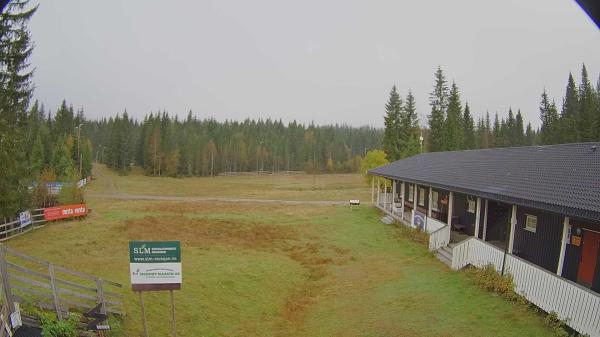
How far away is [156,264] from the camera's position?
10.7 meters

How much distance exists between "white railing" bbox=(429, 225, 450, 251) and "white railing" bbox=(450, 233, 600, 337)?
408 cm

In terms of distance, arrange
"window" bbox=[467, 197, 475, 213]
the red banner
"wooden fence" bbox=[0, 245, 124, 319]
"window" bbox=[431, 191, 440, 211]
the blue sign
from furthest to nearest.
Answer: the red banner → "window" bbox=[431, 191, 440, 211] → the blue sign → "window" bbox=[467, 197, 475, 213] → "wooden fence" bbox=[0, 245, 124, 319]

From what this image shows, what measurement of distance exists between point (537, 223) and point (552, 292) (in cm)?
479

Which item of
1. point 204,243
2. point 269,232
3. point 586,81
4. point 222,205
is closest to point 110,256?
point 204,243

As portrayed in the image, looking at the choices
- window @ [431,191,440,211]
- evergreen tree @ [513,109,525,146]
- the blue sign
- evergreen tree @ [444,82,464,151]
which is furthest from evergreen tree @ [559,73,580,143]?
the blue sign

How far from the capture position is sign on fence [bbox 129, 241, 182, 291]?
1062cm

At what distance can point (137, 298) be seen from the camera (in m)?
13.7

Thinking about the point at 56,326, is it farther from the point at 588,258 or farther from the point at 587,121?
the point at 587,121

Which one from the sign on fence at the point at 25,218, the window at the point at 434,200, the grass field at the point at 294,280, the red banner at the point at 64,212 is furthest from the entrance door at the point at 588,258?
the red banner at the point at 64,212

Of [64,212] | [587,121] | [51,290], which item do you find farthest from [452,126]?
[51,290]

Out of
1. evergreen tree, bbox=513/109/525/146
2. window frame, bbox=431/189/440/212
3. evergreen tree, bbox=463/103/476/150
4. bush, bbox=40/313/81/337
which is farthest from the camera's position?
evergreen tree, bbox=513/109/525/146

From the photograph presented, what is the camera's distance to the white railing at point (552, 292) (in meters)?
10.1

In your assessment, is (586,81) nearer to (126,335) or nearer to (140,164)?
(126,335)

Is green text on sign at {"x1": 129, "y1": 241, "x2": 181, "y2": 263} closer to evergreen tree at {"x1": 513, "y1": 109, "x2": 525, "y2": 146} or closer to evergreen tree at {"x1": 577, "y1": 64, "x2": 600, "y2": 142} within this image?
evergreen tree at {"x1": 577, "y1": 64, "x2": 600, "y2": 142}
